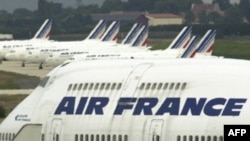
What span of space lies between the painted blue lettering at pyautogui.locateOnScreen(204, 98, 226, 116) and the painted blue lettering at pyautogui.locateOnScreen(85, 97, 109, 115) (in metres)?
4.09

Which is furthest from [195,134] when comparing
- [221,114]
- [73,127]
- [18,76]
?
[18,76]

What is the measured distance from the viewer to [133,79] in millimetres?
34438

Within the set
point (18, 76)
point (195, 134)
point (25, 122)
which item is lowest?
point (195, 134)

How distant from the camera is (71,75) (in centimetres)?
3631

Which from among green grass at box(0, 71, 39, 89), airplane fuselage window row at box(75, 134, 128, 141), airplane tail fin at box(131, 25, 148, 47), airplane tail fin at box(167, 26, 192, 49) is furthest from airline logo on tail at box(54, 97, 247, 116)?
airplane tail fin at box(131, 25, 148, 47)

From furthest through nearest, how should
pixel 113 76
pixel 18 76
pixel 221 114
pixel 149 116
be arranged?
pixel 18 76 < pixel 113 76 < pixel 149 116 < pixel 221 114

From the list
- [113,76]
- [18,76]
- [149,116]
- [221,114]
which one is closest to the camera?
[221,114]

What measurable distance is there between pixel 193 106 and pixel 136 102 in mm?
2290

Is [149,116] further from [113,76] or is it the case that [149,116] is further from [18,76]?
[18,76]

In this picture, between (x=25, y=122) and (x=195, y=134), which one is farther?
(x=25, y=122)

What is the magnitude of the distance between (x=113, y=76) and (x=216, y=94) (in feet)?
14.9

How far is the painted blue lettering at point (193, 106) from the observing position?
31.4m

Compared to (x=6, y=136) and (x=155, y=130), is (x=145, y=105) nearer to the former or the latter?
(x=155, y=130)

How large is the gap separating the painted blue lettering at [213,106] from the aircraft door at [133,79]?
10.9 feet
